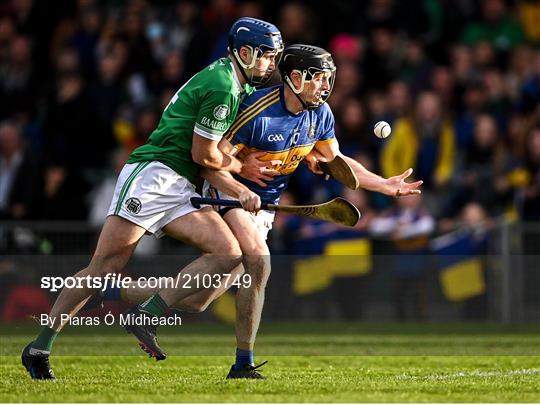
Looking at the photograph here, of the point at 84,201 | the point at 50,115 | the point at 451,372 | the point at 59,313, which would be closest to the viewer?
the point at 59,313

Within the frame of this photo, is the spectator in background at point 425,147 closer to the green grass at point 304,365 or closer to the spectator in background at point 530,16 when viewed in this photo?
the green grass at point 304,365

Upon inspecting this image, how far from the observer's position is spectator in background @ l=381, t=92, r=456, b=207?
1590cm

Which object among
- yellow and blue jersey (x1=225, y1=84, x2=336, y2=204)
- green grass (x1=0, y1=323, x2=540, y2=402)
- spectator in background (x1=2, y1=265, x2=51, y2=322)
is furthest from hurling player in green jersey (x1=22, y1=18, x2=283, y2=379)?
spectator in background (x1=2, y1=265, x2=51, y2=322)

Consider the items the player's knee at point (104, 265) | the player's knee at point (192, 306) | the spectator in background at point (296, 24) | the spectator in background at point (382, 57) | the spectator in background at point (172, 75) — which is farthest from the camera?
the spectator in background at point (172, 75)

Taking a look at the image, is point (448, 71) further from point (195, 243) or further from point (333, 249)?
point (195, 243)

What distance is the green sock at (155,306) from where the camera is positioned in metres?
9.55

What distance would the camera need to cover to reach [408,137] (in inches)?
627

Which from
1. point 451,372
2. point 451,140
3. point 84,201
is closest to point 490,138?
point 451,140

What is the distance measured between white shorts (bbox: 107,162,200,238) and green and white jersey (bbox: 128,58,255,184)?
0.07 meters

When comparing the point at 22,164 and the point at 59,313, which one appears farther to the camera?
the point at 22,164

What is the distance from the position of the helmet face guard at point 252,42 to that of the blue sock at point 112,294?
165cm

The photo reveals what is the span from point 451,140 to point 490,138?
0.51m

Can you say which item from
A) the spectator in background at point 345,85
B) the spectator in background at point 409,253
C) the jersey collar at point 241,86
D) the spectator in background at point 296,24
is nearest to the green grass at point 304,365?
the spectator in background at point 409,253

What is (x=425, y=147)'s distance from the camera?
52.1 ft
